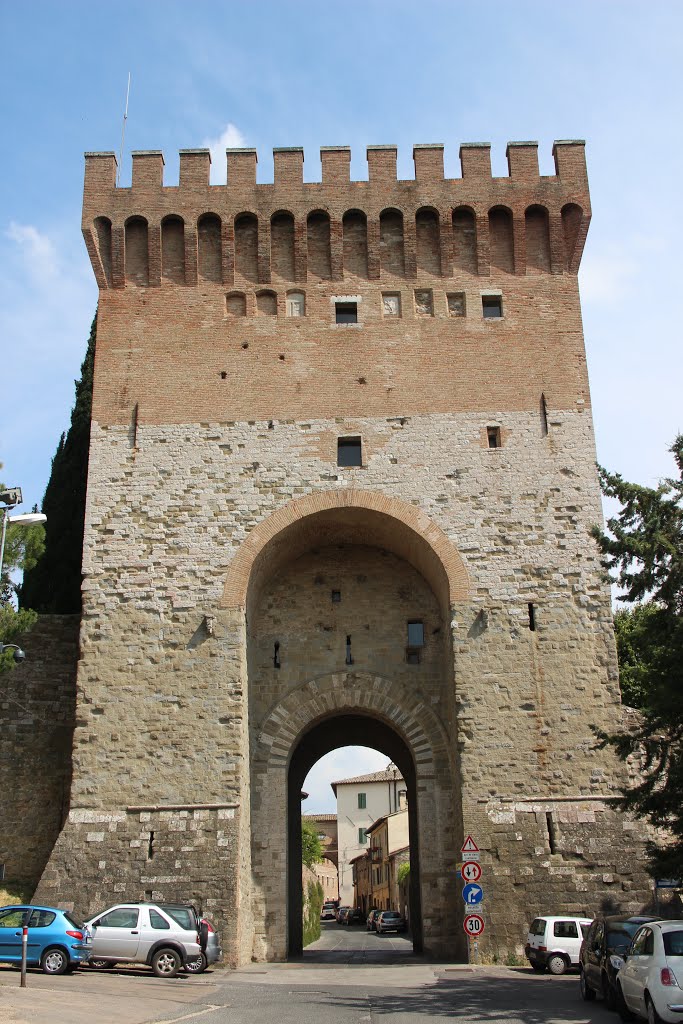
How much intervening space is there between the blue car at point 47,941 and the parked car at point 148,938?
1.00 meters

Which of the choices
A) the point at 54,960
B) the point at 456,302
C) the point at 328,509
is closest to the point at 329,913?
the point at 328,509

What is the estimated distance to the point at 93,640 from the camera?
746 inches

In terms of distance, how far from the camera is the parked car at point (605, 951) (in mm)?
12062

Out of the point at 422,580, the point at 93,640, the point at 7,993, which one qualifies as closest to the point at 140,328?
the point at 93,640

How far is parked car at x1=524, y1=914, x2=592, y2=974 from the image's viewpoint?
1596 centimetres

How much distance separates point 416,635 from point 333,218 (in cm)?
910

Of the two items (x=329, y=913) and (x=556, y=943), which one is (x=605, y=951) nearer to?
(x=556, y=943)

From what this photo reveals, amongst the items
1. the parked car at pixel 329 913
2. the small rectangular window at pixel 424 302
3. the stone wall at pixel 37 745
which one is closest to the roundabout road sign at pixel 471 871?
the stone wall at pixel 37 745

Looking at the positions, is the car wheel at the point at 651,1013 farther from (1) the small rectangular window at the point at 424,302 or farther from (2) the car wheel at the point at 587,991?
(1) the small rectangular window at the point at 424,302

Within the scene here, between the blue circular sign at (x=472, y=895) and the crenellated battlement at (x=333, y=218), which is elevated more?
the crenellated battlement at (x=333, y=218)

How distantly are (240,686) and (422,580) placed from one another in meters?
4.82

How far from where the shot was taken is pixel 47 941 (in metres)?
14.2

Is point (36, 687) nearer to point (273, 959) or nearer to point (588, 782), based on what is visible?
point (273, 959)

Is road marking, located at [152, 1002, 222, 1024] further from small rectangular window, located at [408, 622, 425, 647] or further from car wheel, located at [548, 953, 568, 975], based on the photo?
small rectangular window, located at [408, 622, 425, 647]
